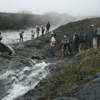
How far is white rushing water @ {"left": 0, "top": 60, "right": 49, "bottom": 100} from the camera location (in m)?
6.96

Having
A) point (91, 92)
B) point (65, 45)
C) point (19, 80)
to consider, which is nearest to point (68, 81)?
point (91, 92)

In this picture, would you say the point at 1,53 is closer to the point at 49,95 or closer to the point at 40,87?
the point at 40,87

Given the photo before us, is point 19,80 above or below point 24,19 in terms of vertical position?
below

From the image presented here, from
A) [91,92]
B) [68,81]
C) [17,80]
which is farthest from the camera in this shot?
[17,80]

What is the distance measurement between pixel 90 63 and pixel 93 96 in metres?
3.13

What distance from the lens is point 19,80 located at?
8406mm

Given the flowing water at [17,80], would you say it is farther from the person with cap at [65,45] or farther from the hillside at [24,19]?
the hillside at [24,19]

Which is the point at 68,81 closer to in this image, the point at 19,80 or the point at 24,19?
the point at 19,80

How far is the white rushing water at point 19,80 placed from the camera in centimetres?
696

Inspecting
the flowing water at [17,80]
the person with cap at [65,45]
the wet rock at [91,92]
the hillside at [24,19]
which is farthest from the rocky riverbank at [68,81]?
the hillside at [24,19]

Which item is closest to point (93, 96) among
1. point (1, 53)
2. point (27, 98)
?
point (27, 98)

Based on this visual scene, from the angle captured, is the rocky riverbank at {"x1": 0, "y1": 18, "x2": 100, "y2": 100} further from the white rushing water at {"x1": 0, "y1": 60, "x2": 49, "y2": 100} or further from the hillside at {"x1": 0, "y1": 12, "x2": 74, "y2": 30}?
the hillside at {"x1": 0, "y1": 12, "x2": 74, "y2": 30}

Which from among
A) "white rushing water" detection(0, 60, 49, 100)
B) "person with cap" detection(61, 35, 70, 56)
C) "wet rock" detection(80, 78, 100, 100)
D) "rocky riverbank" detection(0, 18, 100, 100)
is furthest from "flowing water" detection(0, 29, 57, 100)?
"person with cap" detection(61, 35, 70, 56)

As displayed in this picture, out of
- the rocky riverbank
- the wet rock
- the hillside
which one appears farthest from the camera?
the hillside
